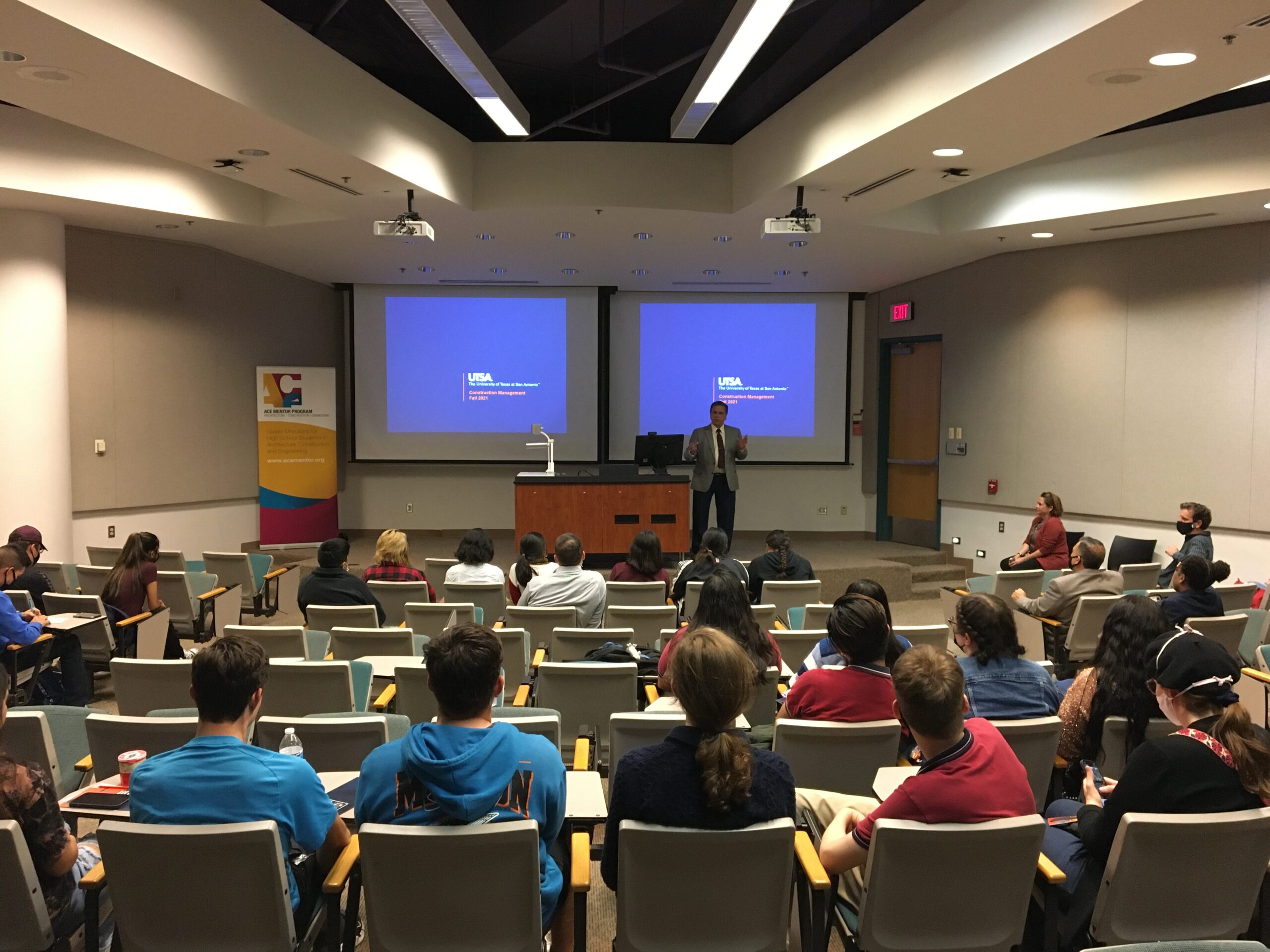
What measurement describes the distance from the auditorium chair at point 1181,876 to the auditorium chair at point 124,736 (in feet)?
8.95

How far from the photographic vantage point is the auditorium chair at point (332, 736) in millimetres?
3008

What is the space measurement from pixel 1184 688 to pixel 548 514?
7.83m

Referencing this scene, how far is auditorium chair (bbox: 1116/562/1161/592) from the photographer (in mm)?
6949

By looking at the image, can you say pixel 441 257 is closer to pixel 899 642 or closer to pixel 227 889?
pixel 899 642

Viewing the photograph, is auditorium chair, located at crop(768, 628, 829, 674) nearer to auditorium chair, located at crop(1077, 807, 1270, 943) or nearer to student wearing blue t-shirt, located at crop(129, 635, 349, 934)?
auditorium chair, located at crop(1077, 807, 1270, 943)

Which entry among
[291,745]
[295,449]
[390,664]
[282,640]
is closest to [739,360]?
[295,449]

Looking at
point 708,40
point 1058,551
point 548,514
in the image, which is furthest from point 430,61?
point 1058,551

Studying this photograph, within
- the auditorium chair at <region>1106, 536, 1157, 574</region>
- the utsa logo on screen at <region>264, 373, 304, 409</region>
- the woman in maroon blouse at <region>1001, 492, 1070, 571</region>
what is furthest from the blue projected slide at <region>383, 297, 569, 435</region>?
the auditorium chair at <region>1106, 536, 1157, 574</region>

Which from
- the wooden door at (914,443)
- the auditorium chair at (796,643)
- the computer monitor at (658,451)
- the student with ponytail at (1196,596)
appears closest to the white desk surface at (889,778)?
the auditorium chair at (796,643)

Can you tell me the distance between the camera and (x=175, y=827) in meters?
2.03

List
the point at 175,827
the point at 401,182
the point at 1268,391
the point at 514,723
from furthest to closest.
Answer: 1. the point at 1268,391
2. the point at 401,182
3. the point at 514,723
4. the point at 175,827

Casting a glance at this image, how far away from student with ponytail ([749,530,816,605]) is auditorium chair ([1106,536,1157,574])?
3490 mm

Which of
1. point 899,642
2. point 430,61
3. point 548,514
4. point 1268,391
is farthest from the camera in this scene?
point 548,514

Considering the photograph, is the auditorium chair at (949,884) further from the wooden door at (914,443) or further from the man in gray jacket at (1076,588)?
the wooden door at (914,443)
